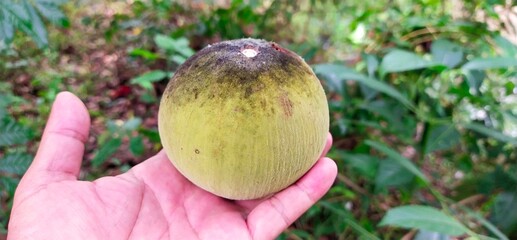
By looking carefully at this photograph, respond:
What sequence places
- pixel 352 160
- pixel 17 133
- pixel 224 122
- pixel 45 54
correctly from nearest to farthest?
pixel 224 122 < pixel 17 133 < pixel 352 160 < pixel 45 54

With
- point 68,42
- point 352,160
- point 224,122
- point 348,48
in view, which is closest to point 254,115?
point 224,122

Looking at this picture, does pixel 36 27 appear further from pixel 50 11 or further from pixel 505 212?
pixel 505 212

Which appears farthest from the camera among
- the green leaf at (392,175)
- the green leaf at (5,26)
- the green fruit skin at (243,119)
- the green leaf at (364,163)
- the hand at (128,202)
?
the green leaf at (364,163)

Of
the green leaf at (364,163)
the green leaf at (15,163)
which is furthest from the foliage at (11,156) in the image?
the green leaf at (364,163)

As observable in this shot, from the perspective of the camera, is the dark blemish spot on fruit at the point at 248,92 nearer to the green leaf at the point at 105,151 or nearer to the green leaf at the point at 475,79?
the green leaf at the point at 105,151

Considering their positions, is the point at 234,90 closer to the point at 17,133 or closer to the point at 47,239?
the point at 47,239

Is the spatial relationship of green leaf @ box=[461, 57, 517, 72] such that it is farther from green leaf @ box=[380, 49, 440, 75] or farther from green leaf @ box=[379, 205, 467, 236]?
green leaf @ box=[379, 205, 467, 236]
